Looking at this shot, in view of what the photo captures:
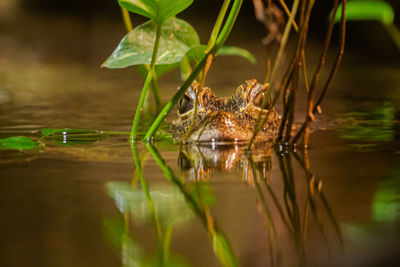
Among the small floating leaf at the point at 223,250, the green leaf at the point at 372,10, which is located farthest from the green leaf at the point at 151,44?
the small floating leaf at the point at 223,250

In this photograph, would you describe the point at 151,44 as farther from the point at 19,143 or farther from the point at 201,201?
the point at 201,201

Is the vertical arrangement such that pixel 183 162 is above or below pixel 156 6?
below

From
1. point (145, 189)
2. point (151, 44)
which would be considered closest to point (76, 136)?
point (151, 44)

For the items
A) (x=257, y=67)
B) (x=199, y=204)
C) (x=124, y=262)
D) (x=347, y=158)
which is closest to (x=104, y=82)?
(x=257, y=67)

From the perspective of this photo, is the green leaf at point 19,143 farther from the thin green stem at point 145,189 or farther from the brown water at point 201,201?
the thin green stem at point 145,189

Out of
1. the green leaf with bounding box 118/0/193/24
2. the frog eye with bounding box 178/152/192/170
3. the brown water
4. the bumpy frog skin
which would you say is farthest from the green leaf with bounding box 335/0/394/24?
the bumpy frog skin

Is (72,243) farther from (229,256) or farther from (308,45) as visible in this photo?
(308,45)
